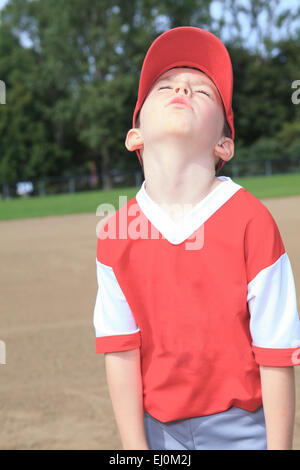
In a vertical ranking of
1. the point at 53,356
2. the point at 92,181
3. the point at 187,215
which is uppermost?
the point at 187,215

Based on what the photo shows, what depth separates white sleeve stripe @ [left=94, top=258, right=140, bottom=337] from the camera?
1.09 m

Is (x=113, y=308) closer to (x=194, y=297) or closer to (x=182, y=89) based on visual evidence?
(x=194, y=297)

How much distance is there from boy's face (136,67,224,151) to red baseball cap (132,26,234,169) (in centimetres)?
2

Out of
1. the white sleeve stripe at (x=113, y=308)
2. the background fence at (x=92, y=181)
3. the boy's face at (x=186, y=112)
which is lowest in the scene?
the background fence at (x=92, y=181)

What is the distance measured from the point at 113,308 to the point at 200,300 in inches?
7.3

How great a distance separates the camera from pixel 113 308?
109 cm

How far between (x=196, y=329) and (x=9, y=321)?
13.5 ft

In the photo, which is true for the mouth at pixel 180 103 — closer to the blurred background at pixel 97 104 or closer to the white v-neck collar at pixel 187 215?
the white v-neck collar at pixel 187 215

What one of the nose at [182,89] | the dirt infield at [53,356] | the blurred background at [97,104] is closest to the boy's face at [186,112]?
the nose at [182,89]

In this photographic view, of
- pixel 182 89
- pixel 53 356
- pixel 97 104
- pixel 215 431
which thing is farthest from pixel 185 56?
pixel 97 104

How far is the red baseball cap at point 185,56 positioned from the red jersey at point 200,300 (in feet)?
Answer: 0.69

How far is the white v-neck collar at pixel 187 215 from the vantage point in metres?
1.05

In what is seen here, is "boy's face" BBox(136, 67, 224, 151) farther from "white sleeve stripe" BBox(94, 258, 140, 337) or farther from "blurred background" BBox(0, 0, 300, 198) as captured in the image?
"blurred background" BBox(0, 0, 300, 198)
